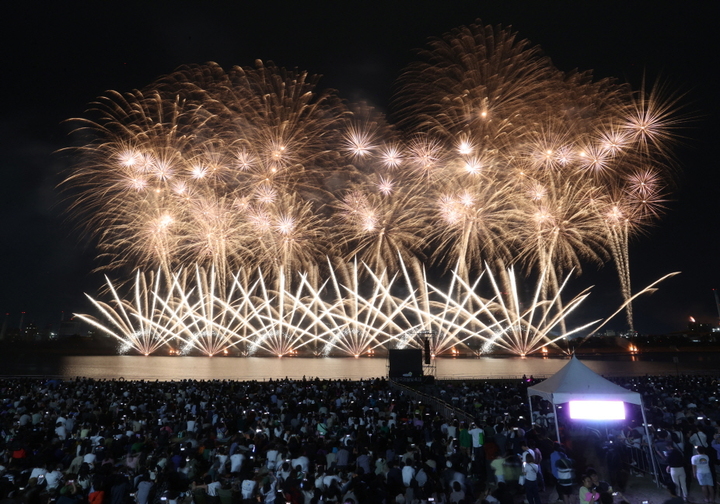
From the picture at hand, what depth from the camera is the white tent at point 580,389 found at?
1217 centimetres

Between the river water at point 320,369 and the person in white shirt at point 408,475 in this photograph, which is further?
the river water at point 320,369

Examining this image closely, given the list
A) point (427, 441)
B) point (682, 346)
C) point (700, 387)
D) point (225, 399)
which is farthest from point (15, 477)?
point (682, 346)

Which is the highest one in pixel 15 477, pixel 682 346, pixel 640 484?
pixel 682 346

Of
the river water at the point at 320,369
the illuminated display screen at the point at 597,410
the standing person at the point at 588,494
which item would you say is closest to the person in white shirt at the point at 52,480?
the standing person at the point at 588,494

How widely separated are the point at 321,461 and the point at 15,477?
18.2 feet

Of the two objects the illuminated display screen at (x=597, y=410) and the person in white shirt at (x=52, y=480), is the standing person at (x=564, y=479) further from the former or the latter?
the person in white shirt at (x=52, y=480)

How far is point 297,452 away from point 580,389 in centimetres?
760

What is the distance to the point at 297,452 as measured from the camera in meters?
10.6

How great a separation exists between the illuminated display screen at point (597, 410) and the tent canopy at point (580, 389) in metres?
0.12

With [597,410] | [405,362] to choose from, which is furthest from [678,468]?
[405,362]

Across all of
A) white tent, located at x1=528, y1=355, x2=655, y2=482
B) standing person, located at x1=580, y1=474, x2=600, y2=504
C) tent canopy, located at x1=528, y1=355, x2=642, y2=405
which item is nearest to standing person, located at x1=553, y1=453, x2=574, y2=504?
standing person, located at x1=580, y1=474, x2=600, y2=504

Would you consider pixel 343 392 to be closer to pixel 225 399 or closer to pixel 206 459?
pixel 225 399

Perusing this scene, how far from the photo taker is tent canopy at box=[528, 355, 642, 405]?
12.2 metres

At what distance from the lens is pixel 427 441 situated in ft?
41.1
